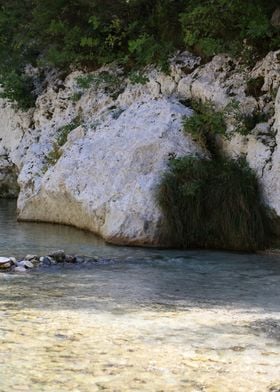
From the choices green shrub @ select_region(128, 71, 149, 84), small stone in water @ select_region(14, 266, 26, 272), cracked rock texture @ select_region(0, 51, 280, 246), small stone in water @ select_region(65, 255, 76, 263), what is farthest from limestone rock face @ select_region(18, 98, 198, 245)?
small stone in water @ select_region(14, 266, 26, 272)

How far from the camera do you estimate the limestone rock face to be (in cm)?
863

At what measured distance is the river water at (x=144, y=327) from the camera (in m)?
3.21

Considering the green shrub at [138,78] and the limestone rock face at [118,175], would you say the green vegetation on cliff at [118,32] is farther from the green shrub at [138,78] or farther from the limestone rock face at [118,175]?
the limestone rock face at [118,175]

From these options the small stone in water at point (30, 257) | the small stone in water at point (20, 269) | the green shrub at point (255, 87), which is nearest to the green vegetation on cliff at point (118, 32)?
the green shrub at point (255, 87)

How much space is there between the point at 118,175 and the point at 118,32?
12.8 ft

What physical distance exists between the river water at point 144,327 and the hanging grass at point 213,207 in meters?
0.80

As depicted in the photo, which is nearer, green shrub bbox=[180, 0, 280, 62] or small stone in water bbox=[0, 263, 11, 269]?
small stone in water bbox=[0, 263, 11, 269]

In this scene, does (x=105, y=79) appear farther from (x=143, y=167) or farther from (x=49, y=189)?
(x=143, y=167)

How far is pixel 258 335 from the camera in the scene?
4.04m

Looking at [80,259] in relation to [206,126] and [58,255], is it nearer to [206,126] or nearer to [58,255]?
[58,255]

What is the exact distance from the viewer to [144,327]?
4.22m

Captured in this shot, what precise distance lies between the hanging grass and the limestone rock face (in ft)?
0.98

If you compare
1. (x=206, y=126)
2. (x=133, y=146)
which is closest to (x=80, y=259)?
(x=133, y=146)

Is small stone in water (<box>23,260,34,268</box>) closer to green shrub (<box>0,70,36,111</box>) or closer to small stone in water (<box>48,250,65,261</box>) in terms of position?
small stone in water (<box>48,250,65,261</box>)
